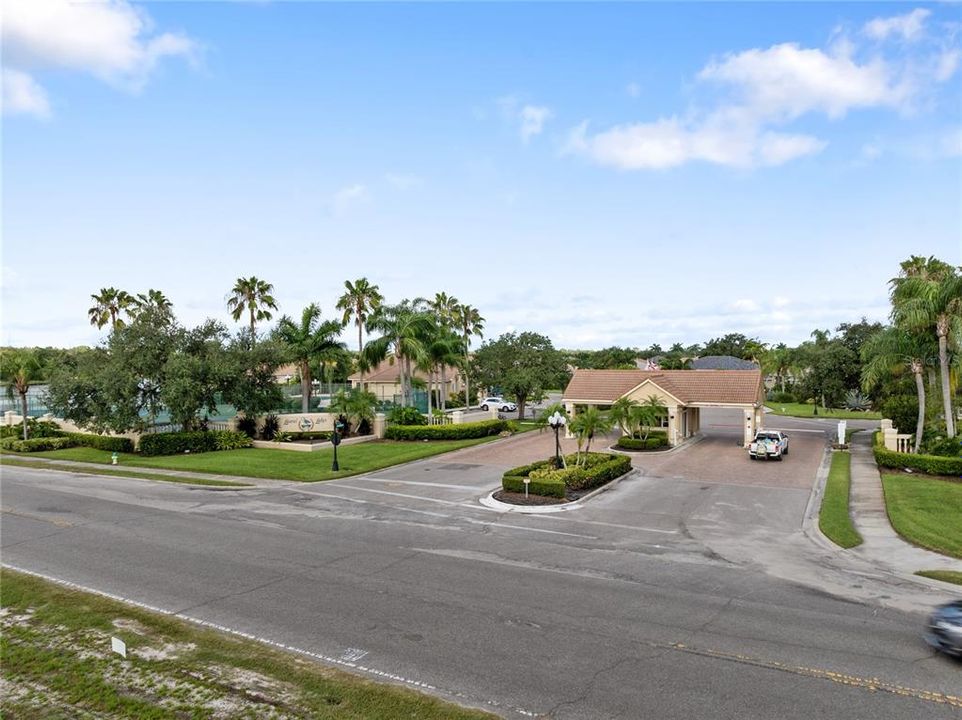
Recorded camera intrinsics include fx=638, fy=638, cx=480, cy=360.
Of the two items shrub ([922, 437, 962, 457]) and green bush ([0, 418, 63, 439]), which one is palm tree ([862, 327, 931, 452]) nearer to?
shrub ([922, 437, 962, 457])

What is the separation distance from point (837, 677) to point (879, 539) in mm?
11886

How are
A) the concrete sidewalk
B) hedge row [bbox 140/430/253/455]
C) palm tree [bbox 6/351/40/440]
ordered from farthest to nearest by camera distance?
palm tree [bbox 6/351/40/440]
hedge row [bbox 140/430/253/455]
the concrete sidewalk

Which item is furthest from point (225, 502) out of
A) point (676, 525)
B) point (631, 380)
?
point (631, 380)

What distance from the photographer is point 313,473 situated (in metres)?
33.1

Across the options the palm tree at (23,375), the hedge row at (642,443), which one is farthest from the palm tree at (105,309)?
the hedge row at (642,443)

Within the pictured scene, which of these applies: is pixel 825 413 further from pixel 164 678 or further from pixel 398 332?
pixel 164 678

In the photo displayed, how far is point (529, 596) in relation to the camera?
14.8m

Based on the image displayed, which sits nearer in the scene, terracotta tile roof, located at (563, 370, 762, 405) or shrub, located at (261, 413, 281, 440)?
terracotta tile roof, located at (563, 370, 762, 405)

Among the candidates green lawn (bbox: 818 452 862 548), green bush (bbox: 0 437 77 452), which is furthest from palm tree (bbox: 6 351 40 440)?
green lawn (bbox: 818 452 862 548)

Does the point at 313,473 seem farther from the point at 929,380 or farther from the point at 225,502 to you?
the point at 929,380

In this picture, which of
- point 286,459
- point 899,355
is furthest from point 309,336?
point 899,355

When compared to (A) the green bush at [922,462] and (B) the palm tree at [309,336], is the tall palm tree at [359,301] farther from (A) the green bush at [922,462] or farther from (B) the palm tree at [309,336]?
(A) the green bush at [922,462]

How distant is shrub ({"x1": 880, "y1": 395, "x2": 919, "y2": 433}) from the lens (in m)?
40.9

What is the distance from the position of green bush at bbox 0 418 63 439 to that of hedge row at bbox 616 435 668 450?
1613 inches
